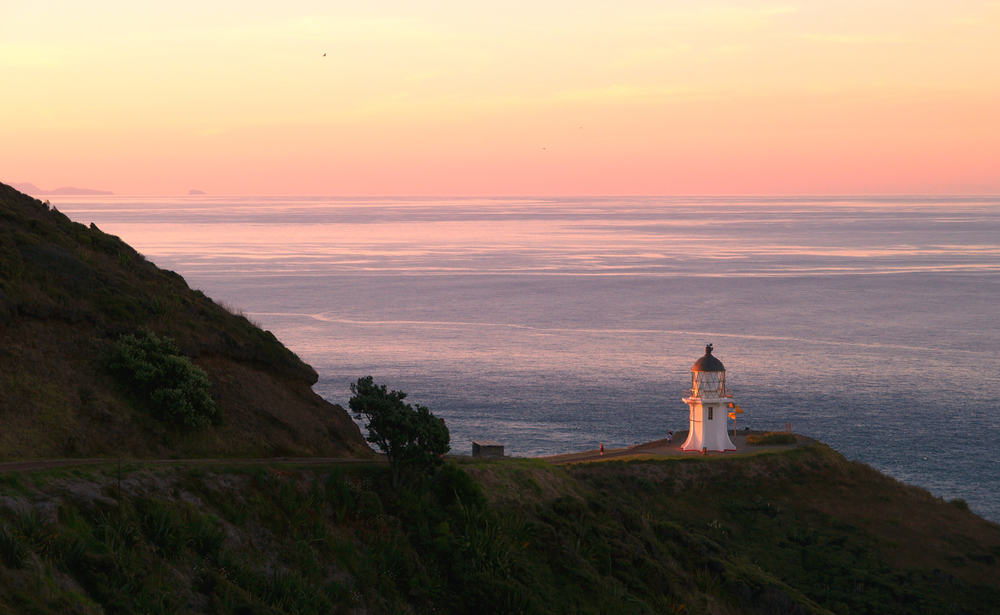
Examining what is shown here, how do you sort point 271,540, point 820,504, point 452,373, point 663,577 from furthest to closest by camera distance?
point 452,373 → point 820,504 → point 663,577 → point 271,540

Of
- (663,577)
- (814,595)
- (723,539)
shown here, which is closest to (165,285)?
(663,577)

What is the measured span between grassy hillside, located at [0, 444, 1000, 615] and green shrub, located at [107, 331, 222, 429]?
5.04 meters

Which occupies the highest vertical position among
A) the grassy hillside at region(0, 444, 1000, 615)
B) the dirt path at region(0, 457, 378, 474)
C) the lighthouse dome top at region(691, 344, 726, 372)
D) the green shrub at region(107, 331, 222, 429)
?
the lighthouse dome top at region(691, 344, 726, 372)

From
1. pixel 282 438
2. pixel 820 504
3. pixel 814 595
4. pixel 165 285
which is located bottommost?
pixel 814 595

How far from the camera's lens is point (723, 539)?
47656 millimetres

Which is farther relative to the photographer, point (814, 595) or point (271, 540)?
point (814, 595)

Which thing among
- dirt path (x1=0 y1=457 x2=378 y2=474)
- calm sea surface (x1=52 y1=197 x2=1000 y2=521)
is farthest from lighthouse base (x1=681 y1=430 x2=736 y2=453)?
dirt path (x1=0 y1=457 x2=378 y2=474)

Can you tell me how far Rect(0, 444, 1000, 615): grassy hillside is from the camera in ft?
76.5

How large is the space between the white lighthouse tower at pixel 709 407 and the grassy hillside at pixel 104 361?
25714 mm

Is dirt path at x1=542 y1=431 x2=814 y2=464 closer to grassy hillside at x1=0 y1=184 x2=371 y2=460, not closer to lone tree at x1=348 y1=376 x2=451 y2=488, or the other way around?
grassy hillside at x1=0 y1=184 x2=371 y2=460

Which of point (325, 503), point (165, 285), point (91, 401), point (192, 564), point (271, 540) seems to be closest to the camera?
point (192, 564)

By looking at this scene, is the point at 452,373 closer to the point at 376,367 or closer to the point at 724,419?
the point at 376,367

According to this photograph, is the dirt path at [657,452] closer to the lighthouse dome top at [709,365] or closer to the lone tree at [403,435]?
the lighthouse dome top at [709,365]

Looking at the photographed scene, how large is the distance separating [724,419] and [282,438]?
3192 cm
